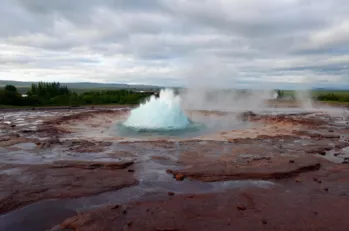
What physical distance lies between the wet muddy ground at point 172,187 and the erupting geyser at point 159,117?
750cm

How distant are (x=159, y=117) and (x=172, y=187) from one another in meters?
14.0

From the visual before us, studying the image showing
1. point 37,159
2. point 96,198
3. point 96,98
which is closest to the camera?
point 96,198

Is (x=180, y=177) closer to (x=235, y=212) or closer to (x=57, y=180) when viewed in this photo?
(x=235, y=212)

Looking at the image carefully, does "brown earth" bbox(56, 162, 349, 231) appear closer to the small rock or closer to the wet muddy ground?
the wet muddy ground

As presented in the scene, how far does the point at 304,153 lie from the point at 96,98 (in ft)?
148

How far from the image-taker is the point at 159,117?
70.8ft

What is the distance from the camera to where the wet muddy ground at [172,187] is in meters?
5.73

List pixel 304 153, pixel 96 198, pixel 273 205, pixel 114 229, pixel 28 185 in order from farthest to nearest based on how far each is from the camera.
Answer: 1. pixel 304 153
2. pixel 28 185
3. pixel 96 198
4. pixel 273 205
5. pixel 114 229

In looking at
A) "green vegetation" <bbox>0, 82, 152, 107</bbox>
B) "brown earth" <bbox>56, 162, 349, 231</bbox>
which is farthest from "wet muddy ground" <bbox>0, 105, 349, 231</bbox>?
"green vegetation" <bbox>0, 82, 152, 107</bbox>

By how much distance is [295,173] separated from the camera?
8891mm

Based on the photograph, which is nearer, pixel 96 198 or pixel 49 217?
pixel 49 217

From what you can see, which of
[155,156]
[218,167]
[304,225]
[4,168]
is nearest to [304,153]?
[218,167]

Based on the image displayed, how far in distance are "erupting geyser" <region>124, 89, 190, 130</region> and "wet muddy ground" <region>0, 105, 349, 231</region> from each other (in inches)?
295

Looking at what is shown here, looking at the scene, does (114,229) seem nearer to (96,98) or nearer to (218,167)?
(218,167)
